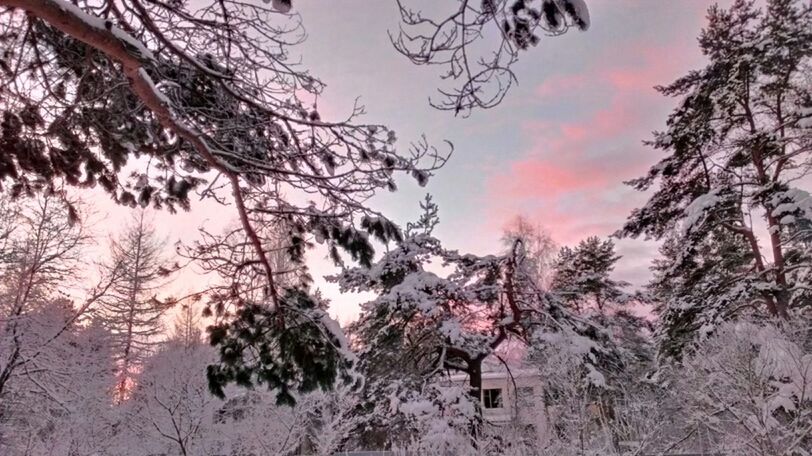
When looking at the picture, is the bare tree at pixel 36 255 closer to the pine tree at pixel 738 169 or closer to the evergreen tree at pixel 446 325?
the evergreen tree at pixel 446 325

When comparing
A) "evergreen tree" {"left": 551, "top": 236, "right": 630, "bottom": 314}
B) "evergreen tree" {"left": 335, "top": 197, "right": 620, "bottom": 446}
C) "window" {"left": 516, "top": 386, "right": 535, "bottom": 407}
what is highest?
"evergreen tree" {"left": 551, "top": 236, "right": 630, "bottom": 314}

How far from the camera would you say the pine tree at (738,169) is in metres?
9.17

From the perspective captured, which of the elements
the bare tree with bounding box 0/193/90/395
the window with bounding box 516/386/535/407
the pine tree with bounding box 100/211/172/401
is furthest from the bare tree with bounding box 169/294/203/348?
the window with bounding box 516/386/535/407

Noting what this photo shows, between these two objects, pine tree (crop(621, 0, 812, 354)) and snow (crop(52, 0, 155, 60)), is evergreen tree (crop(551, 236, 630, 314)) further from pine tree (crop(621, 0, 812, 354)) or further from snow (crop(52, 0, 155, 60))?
snow (crop(52, 0, 155, 60))

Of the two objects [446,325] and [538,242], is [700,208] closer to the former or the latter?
[446,325]

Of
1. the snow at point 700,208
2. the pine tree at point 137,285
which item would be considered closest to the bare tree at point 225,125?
the snow at point 700,208

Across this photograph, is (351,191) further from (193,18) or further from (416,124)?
(416,124)

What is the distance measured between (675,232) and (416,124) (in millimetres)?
7398

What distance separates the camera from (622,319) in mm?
19547

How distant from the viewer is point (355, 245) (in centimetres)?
395

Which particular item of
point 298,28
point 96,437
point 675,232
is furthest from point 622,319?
point 298,28

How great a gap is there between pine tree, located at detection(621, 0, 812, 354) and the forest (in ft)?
0.19

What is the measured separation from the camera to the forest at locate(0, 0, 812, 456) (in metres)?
3.41

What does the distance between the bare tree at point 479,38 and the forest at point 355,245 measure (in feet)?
0.04
